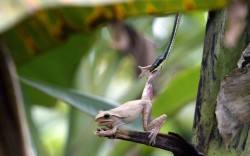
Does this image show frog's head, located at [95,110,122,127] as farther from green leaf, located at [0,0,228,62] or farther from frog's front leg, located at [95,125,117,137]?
green leaf, located at [0,0,228,62]

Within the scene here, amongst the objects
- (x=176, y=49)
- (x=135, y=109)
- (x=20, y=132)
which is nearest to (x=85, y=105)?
(x=20, y=132)

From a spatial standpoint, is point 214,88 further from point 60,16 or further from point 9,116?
point 60,16

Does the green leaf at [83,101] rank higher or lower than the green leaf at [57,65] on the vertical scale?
lower

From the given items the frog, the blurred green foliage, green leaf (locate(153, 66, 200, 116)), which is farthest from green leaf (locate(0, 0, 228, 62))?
green leaf (locate(153, 66, 200, 116))

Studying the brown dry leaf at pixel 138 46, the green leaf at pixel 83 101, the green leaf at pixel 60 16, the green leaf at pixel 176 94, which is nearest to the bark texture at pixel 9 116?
the green leaf at pixel 60 16

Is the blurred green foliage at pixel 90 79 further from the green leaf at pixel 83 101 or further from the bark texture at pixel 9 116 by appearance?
the bark texture at pixel 9 116

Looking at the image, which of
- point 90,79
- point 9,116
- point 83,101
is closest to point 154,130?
point 9,116

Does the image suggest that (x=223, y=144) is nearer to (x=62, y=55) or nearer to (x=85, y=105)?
(x=85, y=105)

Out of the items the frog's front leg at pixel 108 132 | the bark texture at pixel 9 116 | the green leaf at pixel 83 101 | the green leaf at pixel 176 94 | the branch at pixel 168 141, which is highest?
the green leaf at pixel 176 94
